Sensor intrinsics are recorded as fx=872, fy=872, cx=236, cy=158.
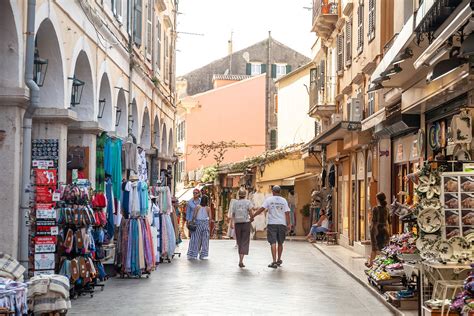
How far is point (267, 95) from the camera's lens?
5875 cm

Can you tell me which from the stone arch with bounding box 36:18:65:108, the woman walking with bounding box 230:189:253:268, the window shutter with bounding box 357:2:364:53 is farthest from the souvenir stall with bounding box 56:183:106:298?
the window shutter with bounding box 357:2:364:53

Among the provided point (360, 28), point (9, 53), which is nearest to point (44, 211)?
point (9, 53)

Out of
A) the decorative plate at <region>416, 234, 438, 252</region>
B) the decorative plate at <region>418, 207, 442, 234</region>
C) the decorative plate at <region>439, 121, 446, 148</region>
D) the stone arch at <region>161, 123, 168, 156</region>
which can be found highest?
the stone arch at <region>161, 123, 168, 156</region>

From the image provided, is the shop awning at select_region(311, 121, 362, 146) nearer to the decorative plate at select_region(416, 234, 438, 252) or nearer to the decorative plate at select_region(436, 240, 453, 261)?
the decorative plate at select_region(416, 234, 438, 252)

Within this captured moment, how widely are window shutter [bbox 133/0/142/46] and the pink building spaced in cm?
3322

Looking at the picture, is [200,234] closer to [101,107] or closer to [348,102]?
[101,107]

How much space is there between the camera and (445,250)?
32.0 feet

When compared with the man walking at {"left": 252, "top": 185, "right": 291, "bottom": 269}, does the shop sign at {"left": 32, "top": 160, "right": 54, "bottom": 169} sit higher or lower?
higher

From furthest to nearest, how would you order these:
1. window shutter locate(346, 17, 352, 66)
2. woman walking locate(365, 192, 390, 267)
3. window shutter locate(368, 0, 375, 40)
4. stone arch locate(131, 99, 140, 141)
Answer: window shutter locate(346, 17, 352, 66)
stone arch locate(131, 99, 140, 141)
window shutter locate(368, 0, 375, 40)
woman walking locate(365, 192, 390, 267)

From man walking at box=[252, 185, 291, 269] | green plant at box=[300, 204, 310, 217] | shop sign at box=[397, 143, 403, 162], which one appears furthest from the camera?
green plant at box=[300, 204, 310, 217]

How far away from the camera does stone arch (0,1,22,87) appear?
11.3 meters

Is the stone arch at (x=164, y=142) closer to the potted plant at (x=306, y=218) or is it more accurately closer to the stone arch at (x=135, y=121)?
the potted plant at (x=306, y=218)

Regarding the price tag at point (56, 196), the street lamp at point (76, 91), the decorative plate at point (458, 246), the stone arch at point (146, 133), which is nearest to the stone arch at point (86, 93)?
the street lamp at point (76, 91)

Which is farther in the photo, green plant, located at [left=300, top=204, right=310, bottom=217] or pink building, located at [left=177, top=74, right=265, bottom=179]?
pink building, located at [left=177, top=74, right=265, bottom=179]
